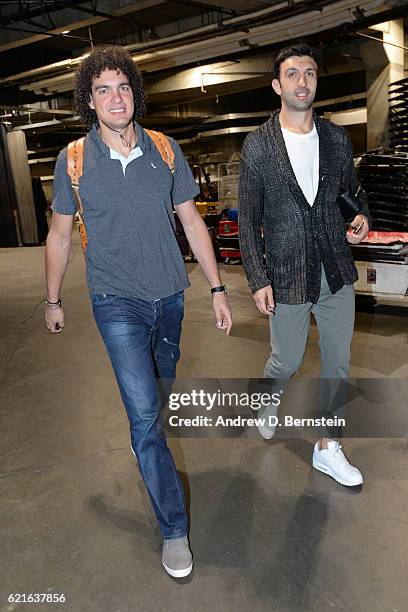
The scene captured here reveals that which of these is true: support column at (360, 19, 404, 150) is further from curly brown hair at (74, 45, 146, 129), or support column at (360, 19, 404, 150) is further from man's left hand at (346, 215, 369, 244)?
curly brown hair at (74, 45, 146, 129)

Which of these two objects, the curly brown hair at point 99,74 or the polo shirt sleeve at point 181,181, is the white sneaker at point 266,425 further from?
the curly brown hair at point 99,74

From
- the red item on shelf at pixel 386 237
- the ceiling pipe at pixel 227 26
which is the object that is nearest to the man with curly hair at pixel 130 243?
the red item on shelf at pixel 386 237

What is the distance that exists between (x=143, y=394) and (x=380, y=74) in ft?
30.2

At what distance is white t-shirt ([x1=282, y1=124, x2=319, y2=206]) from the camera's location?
7.30 ft

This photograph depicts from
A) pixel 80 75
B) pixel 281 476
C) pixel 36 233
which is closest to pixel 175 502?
pixel 281 476

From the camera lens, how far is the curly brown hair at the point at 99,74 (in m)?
1.89

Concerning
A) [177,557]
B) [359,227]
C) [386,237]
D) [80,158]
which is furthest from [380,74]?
[177,557]

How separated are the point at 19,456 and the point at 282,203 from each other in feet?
6.26

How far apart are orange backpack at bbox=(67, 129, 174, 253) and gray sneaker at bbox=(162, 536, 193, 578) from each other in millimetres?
1148

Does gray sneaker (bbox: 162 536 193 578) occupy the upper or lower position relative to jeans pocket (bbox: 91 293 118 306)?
lower

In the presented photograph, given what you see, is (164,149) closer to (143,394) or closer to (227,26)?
(143,394)

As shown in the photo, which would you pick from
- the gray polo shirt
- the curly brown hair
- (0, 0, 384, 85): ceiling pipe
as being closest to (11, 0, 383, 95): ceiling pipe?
(0, 0, 384, 85): ceiling pipe

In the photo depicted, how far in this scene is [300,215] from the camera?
7.29 ft

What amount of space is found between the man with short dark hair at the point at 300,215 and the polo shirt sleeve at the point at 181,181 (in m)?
0.31
